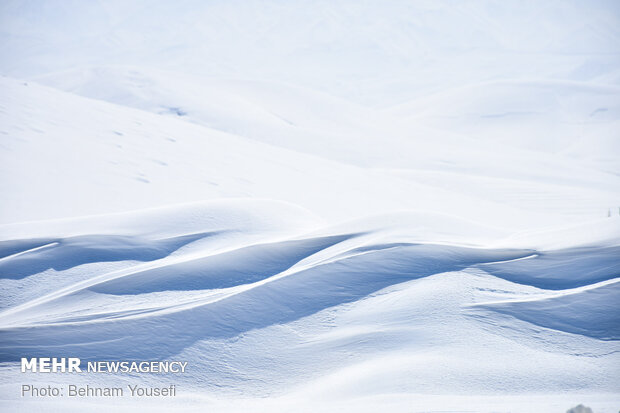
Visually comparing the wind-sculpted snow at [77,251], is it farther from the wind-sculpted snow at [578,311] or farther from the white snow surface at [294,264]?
the wind-sculpted snow at [578,311]

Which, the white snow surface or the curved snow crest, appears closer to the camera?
the white snow surface

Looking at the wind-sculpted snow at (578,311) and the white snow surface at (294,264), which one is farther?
the wind-sculpted snow at (578,311)

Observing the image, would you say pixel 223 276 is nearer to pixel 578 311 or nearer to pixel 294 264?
pixel 294 264

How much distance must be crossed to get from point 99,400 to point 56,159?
5837mm

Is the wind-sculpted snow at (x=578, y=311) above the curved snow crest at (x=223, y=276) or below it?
below

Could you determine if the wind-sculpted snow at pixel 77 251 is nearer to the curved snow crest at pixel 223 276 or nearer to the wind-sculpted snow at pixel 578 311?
the curved snow crest at pixel 223 276

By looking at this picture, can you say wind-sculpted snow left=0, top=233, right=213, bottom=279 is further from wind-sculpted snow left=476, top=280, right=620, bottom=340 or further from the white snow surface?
wind-sculpted snow left=476, top=280, right=620, bottom=340

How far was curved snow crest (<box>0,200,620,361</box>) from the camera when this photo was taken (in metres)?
3.30

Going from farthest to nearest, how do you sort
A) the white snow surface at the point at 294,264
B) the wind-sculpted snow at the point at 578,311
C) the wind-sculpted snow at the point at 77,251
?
1. the wind-sculpted snow at the point at 77,251
2. the wind-sculpted snow at the point at 578,311
3. the white snow surface at the point at 294,264

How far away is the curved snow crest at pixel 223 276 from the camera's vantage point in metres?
3.30

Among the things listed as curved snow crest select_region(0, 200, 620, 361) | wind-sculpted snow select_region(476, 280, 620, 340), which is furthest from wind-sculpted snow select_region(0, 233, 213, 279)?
wind-sculpted snow select_region(476, 280, 620, 340)

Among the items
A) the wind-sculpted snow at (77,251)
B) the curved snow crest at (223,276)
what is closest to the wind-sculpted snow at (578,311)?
the curved snow crest at (223,276)

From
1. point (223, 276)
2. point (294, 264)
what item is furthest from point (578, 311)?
point (223, 276)

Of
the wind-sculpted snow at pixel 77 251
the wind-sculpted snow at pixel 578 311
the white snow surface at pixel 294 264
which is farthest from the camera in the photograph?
the wind-sculpted snow at pixel 77 251
